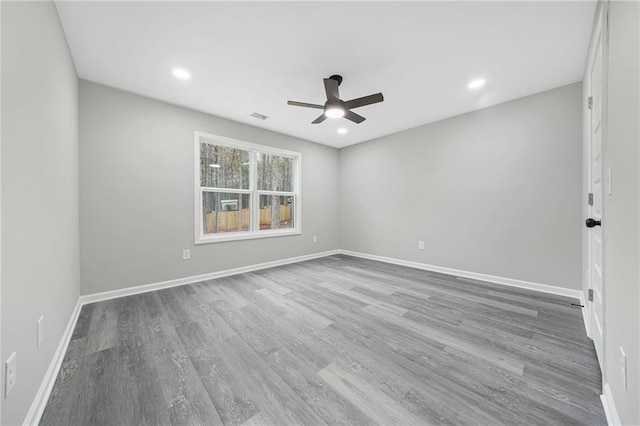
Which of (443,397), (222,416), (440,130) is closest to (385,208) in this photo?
(440,130)

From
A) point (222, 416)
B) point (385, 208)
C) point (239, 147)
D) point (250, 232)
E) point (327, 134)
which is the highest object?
point (327, 134)

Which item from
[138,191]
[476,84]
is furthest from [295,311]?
[476,84]

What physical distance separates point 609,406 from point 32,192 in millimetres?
3191

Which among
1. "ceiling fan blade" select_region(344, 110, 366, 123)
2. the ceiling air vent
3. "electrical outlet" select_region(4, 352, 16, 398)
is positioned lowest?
"electrical outlet" select_region(4, 352, 16, 398)

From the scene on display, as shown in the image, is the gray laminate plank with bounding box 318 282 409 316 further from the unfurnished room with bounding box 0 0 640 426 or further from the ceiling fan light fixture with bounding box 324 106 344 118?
the ceiling fan light fixture with bounding box 324 106 344 118

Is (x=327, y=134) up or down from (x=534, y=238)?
up

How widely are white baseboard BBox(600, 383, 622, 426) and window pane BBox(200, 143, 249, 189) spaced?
4280mm

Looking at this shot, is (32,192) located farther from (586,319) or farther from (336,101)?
(586,319)

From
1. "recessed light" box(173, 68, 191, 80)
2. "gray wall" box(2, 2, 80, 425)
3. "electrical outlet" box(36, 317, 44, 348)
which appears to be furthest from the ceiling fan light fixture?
"electrical outlet" box(36, 317, 44, 348)

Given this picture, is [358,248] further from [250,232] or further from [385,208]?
[250,232]

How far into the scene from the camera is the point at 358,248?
5.17 m

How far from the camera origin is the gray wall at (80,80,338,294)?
270cm

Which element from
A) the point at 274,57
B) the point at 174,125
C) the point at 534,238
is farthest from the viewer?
the point at 174,125

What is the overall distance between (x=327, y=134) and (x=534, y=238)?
355 cm
